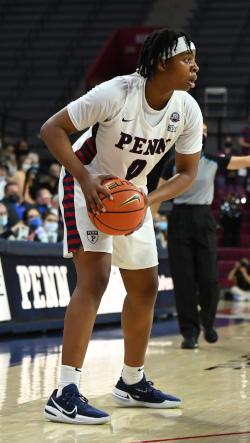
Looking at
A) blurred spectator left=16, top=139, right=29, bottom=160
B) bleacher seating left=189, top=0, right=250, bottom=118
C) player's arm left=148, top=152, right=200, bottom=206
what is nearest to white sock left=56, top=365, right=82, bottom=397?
player's arm left=148, top=152, right=200, bottom=206

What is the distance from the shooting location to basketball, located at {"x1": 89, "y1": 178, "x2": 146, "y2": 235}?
5.04 metres

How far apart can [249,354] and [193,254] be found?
1.16m

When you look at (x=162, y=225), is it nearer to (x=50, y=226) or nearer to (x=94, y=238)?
(x=50, y=226)

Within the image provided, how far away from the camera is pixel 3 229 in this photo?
13.4 metres

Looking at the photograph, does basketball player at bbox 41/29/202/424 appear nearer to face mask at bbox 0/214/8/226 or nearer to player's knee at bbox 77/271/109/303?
player's knee at bbox 77/271/109/303

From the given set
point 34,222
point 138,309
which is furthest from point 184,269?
point 34,222

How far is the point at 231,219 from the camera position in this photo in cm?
2027

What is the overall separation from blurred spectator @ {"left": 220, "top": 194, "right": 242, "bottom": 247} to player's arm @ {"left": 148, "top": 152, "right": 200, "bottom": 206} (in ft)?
47.3

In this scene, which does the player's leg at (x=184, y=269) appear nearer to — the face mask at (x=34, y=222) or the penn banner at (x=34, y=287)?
the penn banner at (x=34, y=287)

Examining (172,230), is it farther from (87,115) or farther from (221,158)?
(87,115)

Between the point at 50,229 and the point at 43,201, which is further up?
the point at 43,201

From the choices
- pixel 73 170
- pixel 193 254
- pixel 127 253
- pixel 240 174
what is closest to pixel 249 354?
pixel 193 254

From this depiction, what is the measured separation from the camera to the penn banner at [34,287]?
32.2 ft

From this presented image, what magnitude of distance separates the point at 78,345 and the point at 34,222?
897cm
